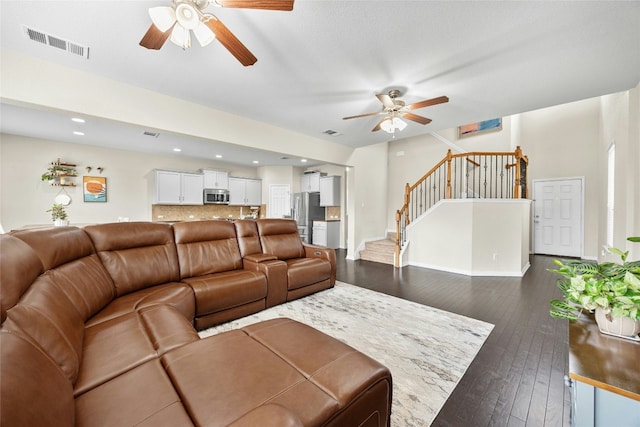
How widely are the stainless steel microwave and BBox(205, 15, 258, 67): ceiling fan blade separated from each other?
5.63 m

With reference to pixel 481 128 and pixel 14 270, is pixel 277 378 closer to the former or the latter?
pixel 14 270

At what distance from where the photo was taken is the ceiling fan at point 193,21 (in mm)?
1474

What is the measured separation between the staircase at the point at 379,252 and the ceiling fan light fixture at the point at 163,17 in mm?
5186

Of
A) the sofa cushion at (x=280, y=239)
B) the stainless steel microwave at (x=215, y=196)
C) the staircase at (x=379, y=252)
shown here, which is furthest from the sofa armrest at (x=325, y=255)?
the stainless steel microwave at (x=215, y=196)

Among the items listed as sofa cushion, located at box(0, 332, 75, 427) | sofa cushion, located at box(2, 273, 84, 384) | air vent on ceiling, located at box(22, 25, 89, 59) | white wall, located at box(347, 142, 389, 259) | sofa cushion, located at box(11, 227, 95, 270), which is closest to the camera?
sofa cushion, located at box(0, 332, 75, 427)

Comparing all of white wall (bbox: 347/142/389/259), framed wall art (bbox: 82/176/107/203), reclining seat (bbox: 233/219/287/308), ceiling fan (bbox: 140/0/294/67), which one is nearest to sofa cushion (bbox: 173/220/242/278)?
reclining seat (bbox: 233/219/287/308)

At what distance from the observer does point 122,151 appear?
5875 millimetres

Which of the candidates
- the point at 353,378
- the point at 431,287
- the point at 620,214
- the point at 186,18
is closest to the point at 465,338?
the point at 431,287

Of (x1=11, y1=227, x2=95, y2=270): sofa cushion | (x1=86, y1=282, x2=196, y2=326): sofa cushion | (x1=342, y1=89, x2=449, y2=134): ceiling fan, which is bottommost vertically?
(x1=86, y1=282, x2=196, y2=326): sofa cushion

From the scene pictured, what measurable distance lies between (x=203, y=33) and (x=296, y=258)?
2.87 meters

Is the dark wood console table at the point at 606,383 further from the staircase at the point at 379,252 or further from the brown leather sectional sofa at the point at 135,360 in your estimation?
the staircase at the point at 379,252

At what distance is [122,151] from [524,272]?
361 inches

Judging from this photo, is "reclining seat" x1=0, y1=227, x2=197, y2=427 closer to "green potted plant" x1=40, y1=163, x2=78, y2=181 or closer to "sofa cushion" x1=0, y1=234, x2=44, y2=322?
"sofa cushion" x1=0, y1=234, x2=44, y2=322

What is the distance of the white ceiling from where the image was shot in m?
1.81
